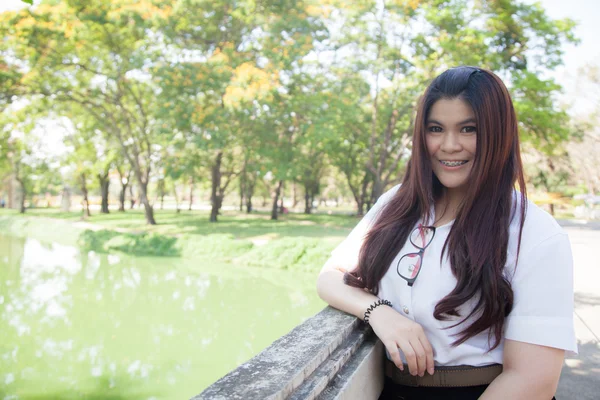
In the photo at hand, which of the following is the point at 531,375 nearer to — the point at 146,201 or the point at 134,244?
the point at 134,244

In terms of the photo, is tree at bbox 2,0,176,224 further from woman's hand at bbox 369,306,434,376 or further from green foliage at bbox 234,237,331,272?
woman's hand at bbox 369,306,434,376

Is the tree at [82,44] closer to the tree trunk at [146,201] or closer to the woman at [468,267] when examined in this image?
the tree trunk at [146,201]

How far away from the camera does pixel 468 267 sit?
116 centimetres

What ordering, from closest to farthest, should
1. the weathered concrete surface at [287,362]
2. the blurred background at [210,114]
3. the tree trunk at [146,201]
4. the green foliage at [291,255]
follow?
1. the weathered concrete surface at [287,362]
2. the blurred background at [210,114]
3. the green foliage at [291,255]
4. the tree trunk at [146,201]

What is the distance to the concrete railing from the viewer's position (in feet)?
3.29

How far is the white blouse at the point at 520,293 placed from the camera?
1038mm

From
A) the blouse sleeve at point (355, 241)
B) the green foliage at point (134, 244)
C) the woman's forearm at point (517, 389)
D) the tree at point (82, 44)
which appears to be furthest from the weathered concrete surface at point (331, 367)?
the tree at point (82, 44)

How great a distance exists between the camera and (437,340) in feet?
4.00

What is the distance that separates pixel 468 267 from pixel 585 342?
2918 millimetres

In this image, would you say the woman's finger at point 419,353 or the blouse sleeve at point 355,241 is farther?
the blouse sleeve at point 355,241

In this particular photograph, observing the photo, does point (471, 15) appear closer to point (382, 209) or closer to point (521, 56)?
point (521, 56)

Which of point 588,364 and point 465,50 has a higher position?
point 465,50

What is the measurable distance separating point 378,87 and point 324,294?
1636 centimetres

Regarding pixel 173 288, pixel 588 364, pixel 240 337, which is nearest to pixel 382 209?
pixel 588 364
